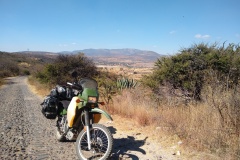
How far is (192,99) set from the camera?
27.2 feet

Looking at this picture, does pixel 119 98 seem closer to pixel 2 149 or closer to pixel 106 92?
pixel 106 92

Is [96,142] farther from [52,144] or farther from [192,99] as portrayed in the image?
[192,99]

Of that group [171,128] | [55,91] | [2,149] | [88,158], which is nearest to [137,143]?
[171,128]

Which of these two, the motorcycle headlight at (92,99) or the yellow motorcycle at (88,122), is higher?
the motorcycle headlight at (92,99)

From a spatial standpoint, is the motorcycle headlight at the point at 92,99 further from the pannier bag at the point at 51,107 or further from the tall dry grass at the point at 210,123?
the tall dry grass at the point at 210,123

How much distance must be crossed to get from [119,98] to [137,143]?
12.2 ft

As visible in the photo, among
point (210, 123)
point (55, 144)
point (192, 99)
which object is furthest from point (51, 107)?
point (192, 99)

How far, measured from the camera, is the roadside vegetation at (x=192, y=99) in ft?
14.7

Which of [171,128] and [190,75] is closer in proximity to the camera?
[171,128]

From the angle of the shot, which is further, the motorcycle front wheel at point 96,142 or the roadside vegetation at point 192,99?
the roadside vegetation at point 192,99

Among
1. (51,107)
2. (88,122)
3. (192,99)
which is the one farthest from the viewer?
(192,99)

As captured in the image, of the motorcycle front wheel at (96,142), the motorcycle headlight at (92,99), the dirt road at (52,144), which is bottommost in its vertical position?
the dirt road at (52,144)

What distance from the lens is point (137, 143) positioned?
536 centimetres

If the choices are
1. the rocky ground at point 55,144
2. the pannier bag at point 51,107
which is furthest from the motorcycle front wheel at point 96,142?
the pannier bag at point 51,107
